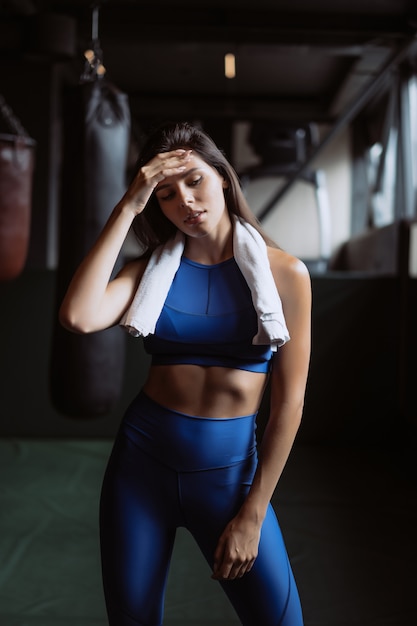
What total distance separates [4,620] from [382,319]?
2471mm

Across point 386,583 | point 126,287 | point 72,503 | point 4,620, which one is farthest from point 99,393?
point 126,287

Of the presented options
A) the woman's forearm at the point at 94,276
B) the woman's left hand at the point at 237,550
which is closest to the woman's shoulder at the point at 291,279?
the woman's forearm at the point at 94,276

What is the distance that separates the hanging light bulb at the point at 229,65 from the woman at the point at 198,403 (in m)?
4.98

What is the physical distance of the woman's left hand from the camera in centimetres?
100

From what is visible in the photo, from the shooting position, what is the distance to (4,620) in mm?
1859

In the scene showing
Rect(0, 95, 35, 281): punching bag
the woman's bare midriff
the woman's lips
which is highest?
Rect(0, 95, 35, 281): punching bag

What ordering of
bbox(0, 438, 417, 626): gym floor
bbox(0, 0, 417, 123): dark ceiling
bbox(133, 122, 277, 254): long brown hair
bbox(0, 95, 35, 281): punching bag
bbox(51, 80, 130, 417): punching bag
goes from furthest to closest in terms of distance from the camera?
bbox(0, 0, 417, 123): dark ceiling → bbox(0, 95, 35, 281): punching bag → bbox(51, 80, 130, 417): punching bag → bbox(0, 438, 417, 626): gym floor → bbox(133, 122, 277, 254): long brown hair

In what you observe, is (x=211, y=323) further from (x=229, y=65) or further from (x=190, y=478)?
(x=229, y=65)

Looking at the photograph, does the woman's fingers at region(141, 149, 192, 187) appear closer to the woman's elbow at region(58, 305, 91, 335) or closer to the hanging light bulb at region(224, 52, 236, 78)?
the woman's elbow at region(58, 305, 91, 335)

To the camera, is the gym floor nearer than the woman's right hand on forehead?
No

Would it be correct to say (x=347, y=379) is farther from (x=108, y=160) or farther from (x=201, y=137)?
(x=201, y=137)

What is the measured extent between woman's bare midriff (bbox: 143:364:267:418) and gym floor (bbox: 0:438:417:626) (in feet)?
3.36

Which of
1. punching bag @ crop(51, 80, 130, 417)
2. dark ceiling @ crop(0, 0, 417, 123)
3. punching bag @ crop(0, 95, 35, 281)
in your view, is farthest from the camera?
dark ceiling @ crop(0, 0, 417, 123)

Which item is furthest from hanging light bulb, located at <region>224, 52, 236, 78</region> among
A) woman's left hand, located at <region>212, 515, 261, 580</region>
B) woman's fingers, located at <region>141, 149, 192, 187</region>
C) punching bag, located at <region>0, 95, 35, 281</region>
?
woman's left hand, located at <region>212, 515, 261, 580</region>
